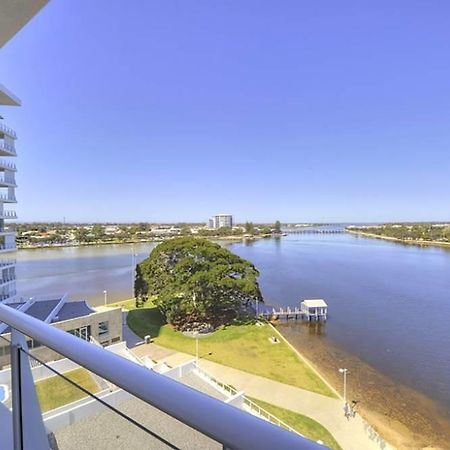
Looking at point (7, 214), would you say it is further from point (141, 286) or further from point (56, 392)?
point (56, 392)

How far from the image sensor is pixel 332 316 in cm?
1645

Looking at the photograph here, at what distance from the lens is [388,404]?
9242mm

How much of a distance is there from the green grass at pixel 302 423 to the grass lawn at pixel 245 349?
1.54 meters

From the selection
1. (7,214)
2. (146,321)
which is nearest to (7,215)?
(7,214)

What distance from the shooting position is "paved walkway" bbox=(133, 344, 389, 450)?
288 inches

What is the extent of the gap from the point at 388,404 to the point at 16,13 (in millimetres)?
10875

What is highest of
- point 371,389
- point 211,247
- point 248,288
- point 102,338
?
point 211,247

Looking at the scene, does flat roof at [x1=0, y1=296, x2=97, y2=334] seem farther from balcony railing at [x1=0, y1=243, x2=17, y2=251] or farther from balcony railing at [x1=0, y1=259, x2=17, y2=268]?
balcony railing at [x1=0, y1=243, x2=17, y2=251]

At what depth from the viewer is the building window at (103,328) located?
37.1ft

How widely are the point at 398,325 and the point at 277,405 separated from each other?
8901mm

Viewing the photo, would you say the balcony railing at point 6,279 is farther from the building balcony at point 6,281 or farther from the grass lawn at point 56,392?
the grass lawn at point 56,392

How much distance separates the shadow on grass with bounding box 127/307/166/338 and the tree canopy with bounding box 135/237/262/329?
0.47 metres

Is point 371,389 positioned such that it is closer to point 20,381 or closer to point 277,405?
point 277,405

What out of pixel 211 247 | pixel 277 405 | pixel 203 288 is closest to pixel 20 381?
pixel 277 405
